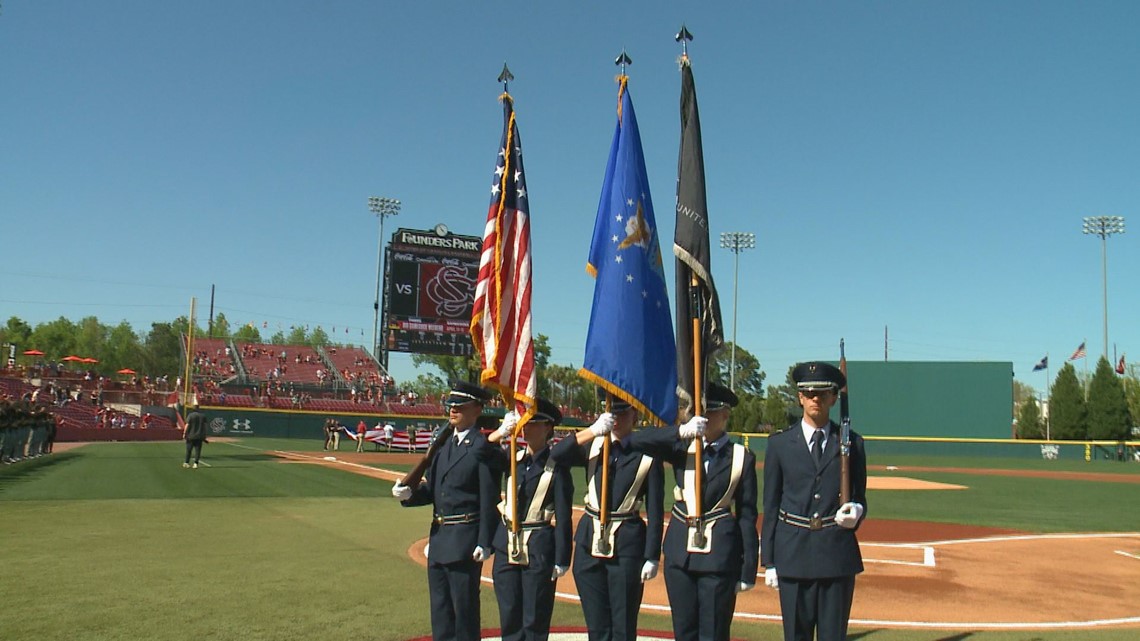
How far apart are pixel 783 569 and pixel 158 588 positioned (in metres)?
6.47

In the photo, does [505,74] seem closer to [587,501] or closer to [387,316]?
[587,501]

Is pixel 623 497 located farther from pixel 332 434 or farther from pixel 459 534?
pixel 332 434

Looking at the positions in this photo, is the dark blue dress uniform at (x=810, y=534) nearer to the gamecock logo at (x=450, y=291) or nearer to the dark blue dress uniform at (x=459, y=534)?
the dark blue dress uniform at (x=459, y=534)

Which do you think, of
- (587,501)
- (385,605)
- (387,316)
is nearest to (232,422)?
(387,316)

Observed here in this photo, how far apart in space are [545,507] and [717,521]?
46.2 inches

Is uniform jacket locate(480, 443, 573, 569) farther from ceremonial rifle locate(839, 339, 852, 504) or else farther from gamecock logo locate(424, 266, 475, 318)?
gamecock logo locate(424, 266, 475, 318)

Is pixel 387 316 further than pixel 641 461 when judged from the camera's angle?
Yes

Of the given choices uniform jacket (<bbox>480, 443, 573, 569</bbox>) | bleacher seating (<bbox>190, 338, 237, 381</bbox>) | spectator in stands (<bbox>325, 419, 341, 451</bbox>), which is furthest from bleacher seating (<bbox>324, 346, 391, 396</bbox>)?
uniform jacket (<bbox>480, 443, 573, 569</bbox>)

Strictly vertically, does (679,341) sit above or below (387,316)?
below

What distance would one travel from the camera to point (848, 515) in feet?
16.0

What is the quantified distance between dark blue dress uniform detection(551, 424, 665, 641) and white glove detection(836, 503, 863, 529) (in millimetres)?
1102

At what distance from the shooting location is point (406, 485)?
6086mm

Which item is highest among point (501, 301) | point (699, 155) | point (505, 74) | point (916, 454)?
point (505, 74)

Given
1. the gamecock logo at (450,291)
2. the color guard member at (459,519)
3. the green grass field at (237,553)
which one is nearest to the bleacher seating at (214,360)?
the gamecock logo at (450,291)
